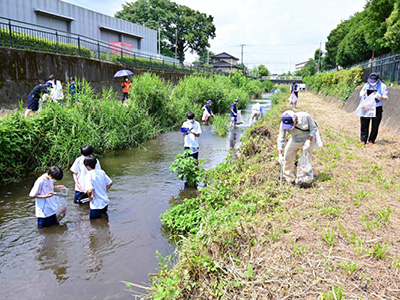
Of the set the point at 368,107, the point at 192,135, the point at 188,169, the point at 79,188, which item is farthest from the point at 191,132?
the point at 368,107

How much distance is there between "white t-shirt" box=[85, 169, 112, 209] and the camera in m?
5.59

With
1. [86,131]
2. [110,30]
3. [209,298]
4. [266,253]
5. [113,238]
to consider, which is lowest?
[113,238]

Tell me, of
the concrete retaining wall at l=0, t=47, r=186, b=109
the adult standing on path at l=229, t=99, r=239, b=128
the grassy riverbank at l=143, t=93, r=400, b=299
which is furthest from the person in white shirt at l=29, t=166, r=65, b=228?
the adult standing on path at l=229, t=99, r=239, b=128

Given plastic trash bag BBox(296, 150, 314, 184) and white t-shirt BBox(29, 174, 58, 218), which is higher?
plastic trash bag BBox(296, 150, 314, 184)

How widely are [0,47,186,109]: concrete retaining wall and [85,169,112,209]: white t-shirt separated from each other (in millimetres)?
7720

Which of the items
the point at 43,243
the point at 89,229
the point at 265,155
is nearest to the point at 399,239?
the point at 265,155

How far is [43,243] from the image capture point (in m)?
5.20

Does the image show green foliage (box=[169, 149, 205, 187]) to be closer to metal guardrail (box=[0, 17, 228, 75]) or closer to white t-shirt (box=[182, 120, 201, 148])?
white t-shirt (box=[182, 120, 201, 148])

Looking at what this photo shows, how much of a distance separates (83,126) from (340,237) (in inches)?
333

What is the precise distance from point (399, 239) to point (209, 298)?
96.4 inches

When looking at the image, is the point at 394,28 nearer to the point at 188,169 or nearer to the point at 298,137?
the point at 298,137

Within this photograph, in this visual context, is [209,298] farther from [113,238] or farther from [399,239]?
[113,238]

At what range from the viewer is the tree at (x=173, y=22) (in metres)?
56.4

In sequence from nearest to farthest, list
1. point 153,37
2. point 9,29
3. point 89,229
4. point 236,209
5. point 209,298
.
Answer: point 209,298 → point 236,209 → point 89,229 → point 9,29 → point 153,37
